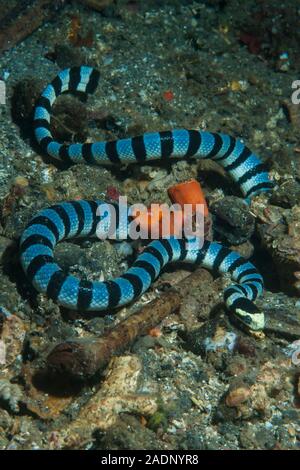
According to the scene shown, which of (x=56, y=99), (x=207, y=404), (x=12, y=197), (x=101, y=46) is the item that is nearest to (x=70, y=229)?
(x=12, y=197)

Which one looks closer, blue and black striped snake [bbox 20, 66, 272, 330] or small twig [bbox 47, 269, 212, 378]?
small twig [bbox 47, 269, 212, 378]

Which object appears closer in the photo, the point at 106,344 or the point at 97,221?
the point at 106,344

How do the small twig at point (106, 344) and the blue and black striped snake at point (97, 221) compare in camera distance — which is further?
the blue and black striped snake at point (97, 221)

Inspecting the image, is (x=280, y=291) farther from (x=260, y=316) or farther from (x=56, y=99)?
(x=56, y=99)
